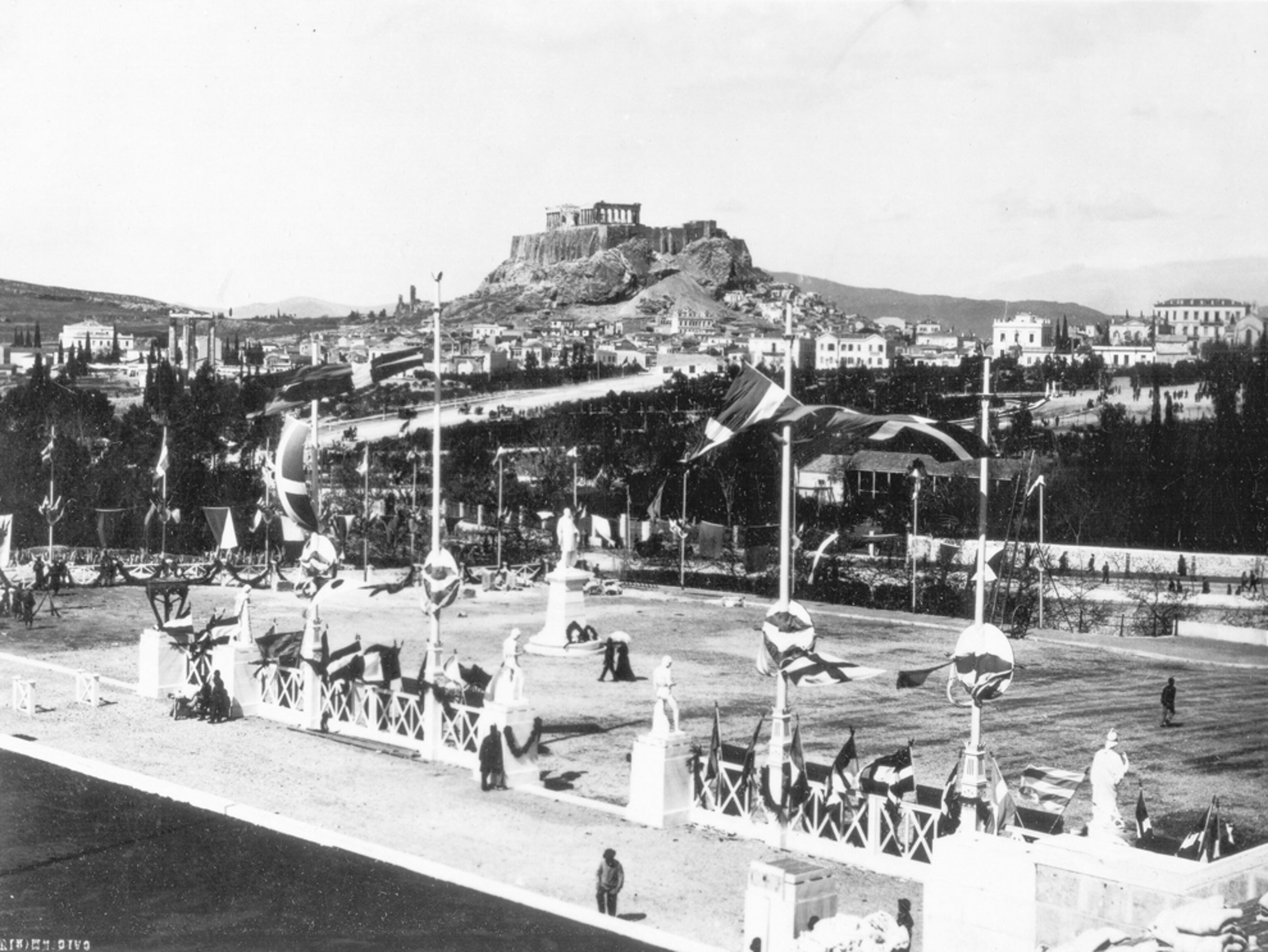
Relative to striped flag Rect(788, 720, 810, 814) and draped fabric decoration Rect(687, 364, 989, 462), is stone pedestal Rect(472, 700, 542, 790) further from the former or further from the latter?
draped fabric decoration Rect(687, 364, 989, 462)

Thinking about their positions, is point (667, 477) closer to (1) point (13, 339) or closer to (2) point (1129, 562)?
(2) point (1129, 562)

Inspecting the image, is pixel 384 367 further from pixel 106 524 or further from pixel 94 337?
pixel 94 337

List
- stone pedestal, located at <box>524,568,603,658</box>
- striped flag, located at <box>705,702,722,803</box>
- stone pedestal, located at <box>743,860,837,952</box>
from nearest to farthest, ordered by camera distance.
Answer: stone pedestal, located at <box>743,860,837,952</box>
striped flag, located at <box>705,702,722,803</box>
stone pedestal, located at <box>524,568,603,658</box>

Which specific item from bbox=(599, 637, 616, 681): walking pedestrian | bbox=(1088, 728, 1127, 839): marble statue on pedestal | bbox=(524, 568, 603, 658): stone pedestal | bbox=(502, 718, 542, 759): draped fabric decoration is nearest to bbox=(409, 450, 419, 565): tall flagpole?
bbox=(524, 568, 603, 658): stone pedestal

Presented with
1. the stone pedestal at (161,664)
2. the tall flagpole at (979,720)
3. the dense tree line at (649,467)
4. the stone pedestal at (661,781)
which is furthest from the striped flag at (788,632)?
the dense tree line at (649,467)

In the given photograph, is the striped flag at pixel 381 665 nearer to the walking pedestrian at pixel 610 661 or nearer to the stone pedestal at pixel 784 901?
the walking pedestrian at pixel 610 661

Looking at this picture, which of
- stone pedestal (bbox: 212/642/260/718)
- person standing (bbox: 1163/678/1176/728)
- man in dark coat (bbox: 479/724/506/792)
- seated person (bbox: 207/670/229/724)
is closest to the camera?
man in dark coat (bbox: 479/724/506/792)

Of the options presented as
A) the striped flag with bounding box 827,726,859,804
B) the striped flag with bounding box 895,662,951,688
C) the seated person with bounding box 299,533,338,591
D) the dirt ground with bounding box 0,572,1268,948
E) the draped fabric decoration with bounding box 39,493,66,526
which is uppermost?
the draped fabric decoration with bounding box 39,493,66,526

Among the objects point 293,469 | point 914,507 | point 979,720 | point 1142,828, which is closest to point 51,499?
point 293,469
